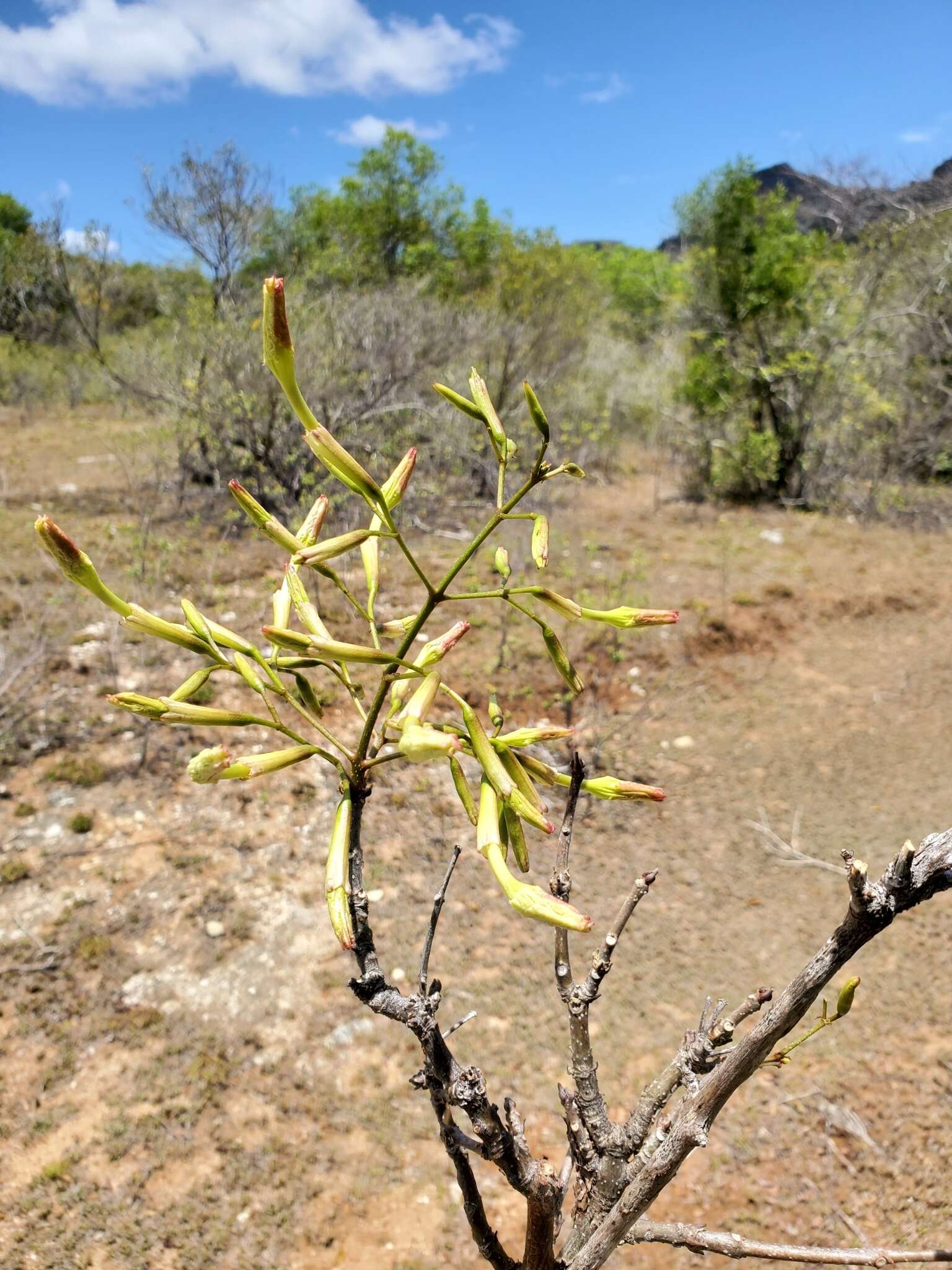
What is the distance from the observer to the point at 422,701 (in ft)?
2.24

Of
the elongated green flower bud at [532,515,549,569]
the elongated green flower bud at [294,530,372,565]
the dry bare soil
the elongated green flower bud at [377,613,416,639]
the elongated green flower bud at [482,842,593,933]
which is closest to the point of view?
the elongated green flower bud at [482,842,593,933]

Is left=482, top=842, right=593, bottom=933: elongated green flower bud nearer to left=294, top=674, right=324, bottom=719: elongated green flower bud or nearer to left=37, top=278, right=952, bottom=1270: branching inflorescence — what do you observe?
left=37, top=278, right=952, bottom=1270: branching inflorescence

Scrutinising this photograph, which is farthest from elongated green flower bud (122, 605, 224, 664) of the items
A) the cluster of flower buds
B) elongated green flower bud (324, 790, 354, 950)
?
elongated green flower bud (324, 790, 354, 950)

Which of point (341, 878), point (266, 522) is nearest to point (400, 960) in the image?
point (341, 878)

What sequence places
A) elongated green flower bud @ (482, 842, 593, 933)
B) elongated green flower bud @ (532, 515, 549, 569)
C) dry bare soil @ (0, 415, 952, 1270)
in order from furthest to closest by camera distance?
1. dry bare soil @ (0, 415, 952, 1270)
2. elongated green flower bud @ (532, 515, 549, 569)
3. elongated green flower bud @ (482, 842, 593, 933)

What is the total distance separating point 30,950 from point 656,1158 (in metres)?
2.90

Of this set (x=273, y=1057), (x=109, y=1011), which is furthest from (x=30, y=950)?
(x=273, y=1057)

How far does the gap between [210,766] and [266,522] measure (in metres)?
0.27

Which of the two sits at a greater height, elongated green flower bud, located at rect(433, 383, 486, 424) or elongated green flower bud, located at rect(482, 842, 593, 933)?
elongated green flower bud, located at rect(433, 383, 486, 424)

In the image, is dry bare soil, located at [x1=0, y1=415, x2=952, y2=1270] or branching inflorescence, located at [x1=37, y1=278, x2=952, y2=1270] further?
dry bare soil, located at [x1=0, y1=415, x2=952, y2=1270]

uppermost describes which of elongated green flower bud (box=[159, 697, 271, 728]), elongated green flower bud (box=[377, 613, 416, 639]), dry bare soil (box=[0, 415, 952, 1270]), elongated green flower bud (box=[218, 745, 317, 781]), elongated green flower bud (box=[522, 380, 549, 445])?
elongated green flower bud (box=[522, 380, 549, 445])

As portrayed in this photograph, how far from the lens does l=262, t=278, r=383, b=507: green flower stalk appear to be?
69 centimetres

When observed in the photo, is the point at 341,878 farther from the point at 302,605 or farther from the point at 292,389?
the point at 292,389

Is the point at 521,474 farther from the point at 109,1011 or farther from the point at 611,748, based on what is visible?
the point at 109,1011
